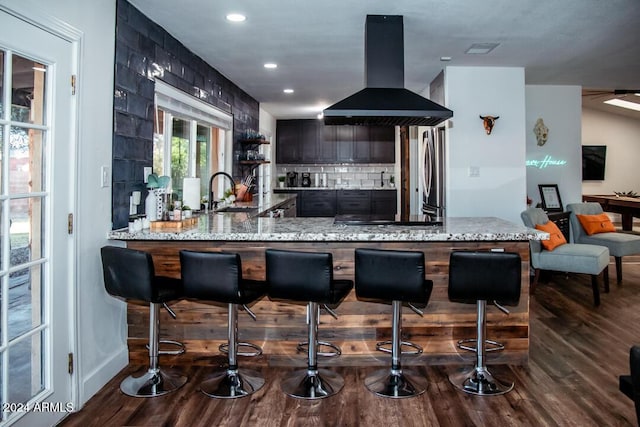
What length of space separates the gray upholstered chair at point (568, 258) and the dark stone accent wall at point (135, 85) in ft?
12.0

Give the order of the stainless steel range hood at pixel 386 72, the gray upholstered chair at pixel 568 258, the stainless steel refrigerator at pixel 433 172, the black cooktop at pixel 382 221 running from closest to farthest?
1. the black cooktop at pixel 382 221
2. the stainless steel range hood at pixel 386 72
3. the gray upholstered chair at pixel 568 258
4. the stainless steel refrigerator at pixel 433 172

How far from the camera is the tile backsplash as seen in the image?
9266mm

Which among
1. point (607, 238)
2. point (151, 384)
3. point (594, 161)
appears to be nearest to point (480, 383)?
point (151, 384)

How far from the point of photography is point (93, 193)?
8.70 feet

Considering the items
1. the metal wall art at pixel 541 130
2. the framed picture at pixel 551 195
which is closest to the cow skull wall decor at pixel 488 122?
the metal wall art at pixel 541 130

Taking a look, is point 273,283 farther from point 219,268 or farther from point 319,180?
point 319,180

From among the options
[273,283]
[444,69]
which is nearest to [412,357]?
[273,283]

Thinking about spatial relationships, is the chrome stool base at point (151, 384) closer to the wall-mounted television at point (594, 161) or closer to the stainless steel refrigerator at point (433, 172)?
the stainless steel refrigerator at point (433, 172)

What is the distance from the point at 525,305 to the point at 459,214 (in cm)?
219

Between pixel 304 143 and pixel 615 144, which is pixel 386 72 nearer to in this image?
pixel 304 143

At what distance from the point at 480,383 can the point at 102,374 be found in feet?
7.33

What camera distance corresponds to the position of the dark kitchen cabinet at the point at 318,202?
8.91 meters

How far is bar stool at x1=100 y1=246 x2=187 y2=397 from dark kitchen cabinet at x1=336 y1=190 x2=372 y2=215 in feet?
20.5

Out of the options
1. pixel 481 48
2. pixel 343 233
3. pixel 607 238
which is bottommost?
pixel 607 238
